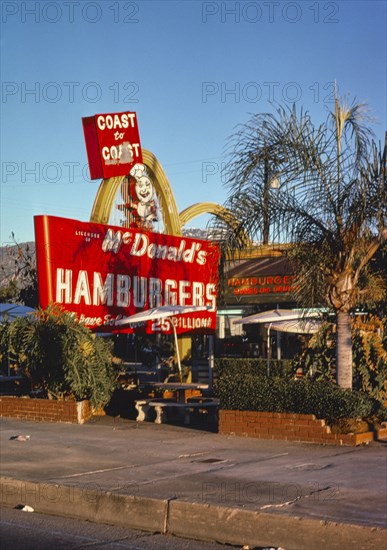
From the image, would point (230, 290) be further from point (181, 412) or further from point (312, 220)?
point (312, 220)

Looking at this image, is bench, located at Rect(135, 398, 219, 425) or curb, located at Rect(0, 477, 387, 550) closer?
curb, located at Rect(0, 477, 387, 550)

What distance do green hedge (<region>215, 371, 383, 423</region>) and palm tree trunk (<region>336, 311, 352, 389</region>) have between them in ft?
0.76

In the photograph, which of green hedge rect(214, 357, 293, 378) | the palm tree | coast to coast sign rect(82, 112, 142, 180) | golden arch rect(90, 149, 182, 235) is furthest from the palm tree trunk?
golden arch rect(90, 149, 182, 235)

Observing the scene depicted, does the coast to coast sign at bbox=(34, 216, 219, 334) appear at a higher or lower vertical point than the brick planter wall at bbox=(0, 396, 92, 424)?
higher

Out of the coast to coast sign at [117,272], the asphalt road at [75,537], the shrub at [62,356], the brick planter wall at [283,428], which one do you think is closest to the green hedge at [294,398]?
the brick planter wall at [283,428]

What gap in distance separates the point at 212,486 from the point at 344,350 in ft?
15.8

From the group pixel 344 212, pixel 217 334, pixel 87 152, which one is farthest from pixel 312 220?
pixel 217 334

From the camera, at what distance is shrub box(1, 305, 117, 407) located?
16109 millimetres

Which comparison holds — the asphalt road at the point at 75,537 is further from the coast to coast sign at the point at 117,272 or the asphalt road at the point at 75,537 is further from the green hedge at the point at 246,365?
the green hedge at the point at 246,365

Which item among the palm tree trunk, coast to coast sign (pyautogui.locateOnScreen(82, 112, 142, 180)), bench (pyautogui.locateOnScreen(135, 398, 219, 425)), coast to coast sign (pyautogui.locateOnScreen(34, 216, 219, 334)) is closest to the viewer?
the palm tree trunk

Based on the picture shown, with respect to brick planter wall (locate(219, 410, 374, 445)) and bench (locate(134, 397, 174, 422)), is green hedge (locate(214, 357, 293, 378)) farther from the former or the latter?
brick planter wall (locate(219, 410, 374, 445))

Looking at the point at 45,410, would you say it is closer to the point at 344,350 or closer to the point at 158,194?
the point at 344,350

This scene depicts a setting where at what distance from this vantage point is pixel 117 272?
73.5 feet

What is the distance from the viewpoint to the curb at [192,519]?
7328 millimetres
